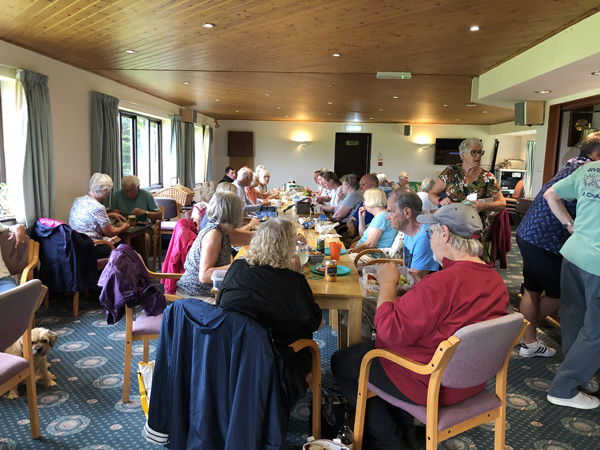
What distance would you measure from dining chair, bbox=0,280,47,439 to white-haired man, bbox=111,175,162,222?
3659 millimetres

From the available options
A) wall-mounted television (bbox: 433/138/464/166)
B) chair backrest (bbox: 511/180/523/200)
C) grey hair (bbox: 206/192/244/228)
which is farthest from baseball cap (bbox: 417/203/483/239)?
wall-mounted television (bbox: 433/138/464/166)

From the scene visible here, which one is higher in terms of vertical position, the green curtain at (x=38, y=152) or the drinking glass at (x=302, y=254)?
the green curtain at (x=38, y=152)

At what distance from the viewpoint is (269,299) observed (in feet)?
6.68

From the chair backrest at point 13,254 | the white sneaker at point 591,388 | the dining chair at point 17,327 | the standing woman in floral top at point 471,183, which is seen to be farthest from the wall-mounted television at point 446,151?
the dining chair at point 17,327

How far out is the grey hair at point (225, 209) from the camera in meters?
2.97

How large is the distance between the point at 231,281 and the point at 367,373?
725mm

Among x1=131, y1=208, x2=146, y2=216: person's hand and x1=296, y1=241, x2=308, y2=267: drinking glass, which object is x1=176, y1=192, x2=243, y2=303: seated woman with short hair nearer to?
x1=296, y1=241, x2=308, y2=267: drinking glass

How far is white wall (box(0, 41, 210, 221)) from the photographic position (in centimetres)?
548

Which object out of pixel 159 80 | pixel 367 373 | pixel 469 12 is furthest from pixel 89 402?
pixel 159 80

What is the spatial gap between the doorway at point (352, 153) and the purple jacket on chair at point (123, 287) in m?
12.6

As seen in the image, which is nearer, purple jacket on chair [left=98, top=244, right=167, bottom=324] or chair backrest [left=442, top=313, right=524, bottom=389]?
chair backrest [left=442, top=313, right=524, bottom=389]

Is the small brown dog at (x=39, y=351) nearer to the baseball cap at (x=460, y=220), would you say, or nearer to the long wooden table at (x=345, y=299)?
the long wooden table at (x=345, y=299)

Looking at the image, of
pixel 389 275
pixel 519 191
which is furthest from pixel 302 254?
pixel 519 191

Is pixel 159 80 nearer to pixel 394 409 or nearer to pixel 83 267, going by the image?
pixel 83 267
